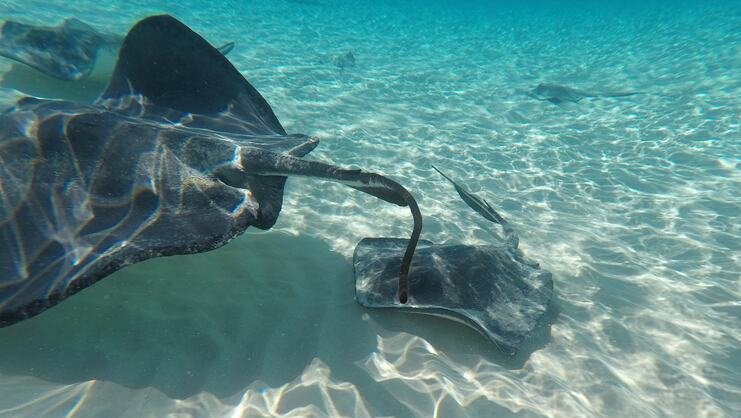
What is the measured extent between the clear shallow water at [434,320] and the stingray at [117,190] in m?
1.07

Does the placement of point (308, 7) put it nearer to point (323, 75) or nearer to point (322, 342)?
point (323, 75)

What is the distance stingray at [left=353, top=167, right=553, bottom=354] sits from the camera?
143 inches

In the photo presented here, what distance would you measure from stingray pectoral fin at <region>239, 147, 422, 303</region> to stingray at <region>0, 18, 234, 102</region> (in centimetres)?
604

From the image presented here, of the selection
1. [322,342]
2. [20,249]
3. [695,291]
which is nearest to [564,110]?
[695,291]

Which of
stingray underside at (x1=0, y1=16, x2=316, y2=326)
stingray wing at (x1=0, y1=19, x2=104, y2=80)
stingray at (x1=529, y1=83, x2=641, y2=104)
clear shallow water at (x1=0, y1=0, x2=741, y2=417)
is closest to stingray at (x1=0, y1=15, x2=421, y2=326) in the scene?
stingray underside at (x1=0, y1=16, x2=316, y2=326)

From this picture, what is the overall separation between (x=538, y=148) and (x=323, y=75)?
7720 millimetres

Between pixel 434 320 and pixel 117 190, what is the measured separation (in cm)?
321

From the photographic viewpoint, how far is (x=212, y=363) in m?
3.42

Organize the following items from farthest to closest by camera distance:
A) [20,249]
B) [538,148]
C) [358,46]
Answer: [358,46] < [538,148] < [20,249]

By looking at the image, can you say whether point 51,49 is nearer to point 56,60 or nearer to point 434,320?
point 56,60

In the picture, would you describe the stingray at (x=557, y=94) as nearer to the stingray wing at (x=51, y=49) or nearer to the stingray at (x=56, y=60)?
the stingray at (x=56, y=60)

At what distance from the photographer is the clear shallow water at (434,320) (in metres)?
3.27

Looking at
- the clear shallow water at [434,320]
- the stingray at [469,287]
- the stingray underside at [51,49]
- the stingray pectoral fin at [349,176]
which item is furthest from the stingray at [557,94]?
the stingray underside at [51,49]

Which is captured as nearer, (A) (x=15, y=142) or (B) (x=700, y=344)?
(A) (x=15, y=142)
